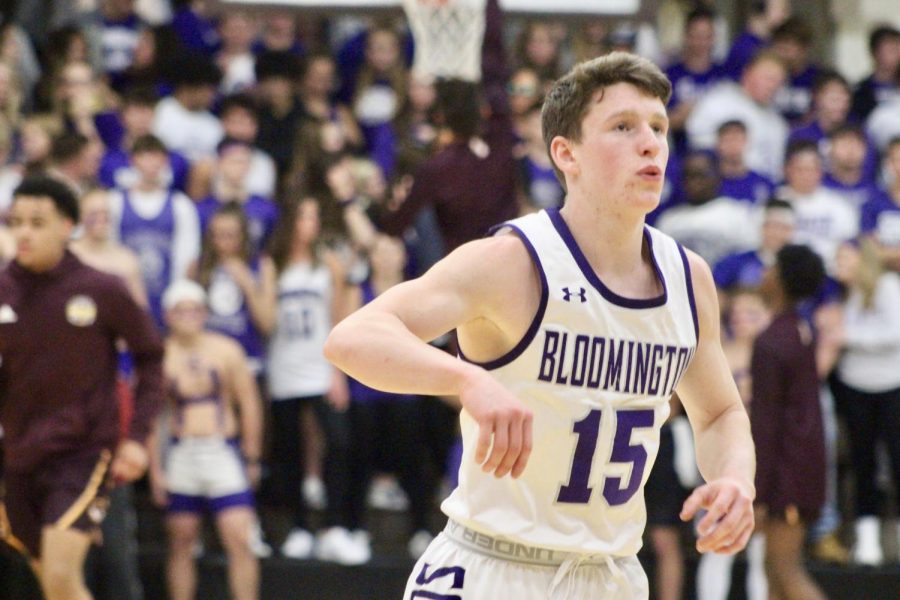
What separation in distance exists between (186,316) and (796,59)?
19.5 ft

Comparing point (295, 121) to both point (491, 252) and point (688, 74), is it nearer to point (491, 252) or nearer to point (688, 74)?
point (688, 74)

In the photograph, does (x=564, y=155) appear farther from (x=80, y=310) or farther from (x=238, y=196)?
(x=238, y=196)

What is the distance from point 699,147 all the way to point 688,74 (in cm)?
113

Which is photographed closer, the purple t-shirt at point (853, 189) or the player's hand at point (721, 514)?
the player's hand at point (721, 514)

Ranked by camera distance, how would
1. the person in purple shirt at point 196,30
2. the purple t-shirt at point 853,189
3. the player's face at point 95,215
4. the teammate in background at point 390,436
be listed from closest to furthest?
1. the player's face at point 95,215
2. the teammate in background at point 390,436
3. the purple t-shirt at point 853,189
4. the person in purple shirt at point 196,30

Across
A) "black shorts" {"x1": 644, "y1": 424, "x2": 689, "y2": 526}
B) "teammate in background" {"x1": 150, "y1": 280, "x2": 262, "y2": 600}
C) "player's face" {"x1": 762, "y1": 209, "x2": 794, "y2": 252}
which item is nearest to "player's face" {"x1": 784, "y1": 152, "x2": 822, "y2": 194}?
"player's face" {"x1": 762, "y1": 209, "x2": 794, "y2": 252}

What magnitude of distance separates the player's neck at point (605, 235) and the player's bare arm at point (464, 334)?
20 centimetres

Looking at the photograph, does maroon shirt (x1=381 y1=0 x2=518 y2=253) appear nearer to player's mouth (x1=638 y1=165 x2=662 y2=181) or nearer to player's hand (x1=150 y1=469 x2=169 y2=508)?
player's hand (x1=150 y1=469 x2=169 y2=508)

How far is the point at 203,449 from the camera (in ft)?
29.9

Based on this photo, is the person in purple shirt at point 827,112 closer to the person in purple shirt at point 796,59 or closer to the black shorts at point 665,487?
the person in purple shirt at point 796,59

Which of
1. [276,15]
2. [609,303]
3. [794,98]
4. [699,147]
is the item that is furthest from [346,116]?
[609,303]

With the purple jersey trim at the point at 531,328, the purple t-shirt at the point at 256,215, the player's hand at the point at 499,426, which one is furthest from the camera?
the purple t-shirt at the point at 256,215

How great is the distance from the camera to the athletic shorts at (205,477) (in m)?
9.01

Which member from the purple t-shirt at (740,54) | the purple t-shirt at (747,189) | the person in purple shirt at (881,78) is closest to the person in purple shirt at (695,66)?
the purple t-shirt at (740,54)
